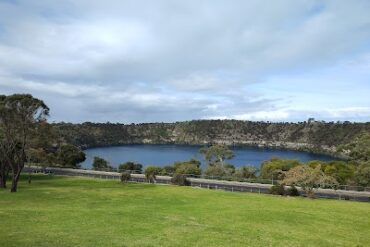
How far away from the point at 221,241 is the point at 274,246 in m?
2.55

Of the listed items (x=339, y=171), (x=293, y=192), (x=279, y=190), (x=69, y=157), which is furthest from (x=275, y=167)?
(x=69, y=157)

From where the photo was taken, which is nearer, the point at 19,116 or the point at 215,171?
the point at 19,116

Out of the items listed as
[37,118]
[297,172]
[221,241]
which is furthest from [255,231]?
[37,118]

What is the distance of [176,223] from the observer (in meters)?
24.7

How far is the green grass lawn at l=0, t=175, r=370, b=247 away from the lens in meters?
19.7

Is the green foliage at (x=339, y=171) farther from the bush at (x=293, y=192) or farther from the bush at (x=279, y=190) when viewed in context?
the bush at (x=293, y=192)

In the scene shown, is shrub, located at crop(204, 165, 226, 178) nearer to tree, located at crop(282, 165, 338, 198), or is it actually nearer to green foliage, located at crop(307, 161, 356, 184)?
green foliage, located at crop(307, 161, 356, 184)

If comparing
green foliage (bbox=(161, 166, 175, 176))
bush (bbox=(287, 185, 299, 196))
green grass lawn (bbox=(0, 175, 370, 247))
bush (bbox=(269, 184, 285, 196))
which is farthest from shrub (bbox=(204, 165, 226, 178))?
green grass lawn (bbox=(0, 175, 370, 247))

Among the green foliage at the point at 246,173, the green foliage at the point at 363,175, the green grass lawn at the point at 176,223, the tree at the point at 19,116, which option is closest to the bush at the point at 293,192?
the green grass lawn at the point at 176,223

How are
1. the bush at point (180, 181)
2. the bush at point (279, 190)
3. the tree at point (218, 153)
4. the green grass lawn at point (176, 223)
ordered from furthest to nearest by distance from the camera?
the tree at point (218, 153) < the bush at point (180, 181) < the bush at point (279, 190) < the green grass lawn at point (176, 223)

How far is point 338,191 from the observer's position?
5603 centimetres

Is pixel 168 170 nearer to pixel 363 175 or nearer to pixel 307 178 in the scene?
pixel 363 175

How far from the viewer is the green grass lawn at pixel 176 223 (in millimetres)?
19719

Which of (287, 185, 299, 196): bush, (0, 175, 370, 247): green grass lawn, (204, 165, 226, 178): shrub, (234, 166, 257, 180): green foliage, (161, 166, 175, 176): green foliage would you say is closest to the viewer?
(0, 175, 370, 247): green grass lawn
